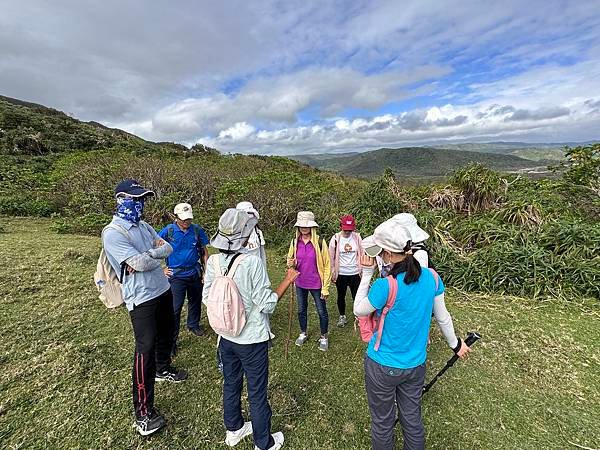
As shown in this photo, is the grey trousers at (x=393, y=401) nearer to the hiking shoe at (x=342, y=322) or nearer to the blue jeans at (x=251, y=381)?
the blue jeans at (x=251, y=381)

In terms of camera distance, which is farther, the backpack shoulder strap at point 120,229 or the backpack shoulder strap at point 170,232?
the backpack shoulder strap at point 170,232

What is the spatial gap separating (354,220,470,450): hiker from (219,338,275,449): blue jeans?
0.75m

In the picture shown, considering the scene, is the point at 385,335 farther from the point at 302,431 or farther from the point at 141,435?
the point at 141,435

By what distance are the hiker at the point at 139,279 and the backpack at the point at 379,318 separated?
1674 mm

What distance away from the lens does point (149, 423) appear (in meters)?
2.81

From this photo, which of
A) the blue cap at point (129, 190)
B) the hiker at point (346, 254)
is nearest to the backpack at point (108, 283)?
the blue cap at point (129, 190)

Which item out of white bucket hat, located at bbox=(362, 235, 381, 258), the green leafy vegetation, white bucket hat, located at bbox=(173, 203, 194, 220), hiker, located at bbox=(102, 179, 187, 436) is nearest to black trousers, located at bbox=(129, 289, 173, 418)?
hiker, located at bbox=(102, 179, 187, 436)

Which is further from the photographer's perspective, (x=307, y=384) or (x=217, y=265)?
(x=307, y=384)

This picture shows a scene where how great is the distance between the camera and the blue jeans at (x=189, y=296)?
157 inches

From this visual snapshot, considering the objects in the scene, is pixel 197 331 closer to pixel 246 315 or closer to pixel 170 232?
pixel 170 232

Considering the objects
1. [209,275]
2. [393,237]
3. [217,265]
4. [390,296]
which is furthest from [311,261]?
[393,237]

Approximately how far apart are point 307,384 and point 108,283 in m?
2.22

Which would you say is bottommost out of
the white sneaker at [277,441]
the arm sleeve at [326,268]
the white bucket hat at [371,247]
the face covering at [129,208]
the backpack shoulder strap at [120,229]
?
the white sneaker at [277,441]

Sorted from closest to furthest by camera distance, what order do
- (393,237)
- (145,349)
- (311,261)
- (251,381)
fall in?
(393,237)
(251,381)
(145,349)
(311,261)
